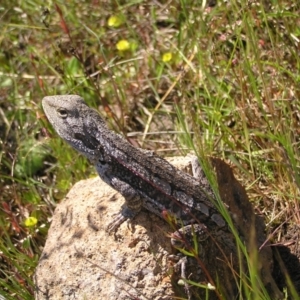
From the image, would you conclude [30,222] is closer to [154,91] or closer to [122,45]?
[154,91]

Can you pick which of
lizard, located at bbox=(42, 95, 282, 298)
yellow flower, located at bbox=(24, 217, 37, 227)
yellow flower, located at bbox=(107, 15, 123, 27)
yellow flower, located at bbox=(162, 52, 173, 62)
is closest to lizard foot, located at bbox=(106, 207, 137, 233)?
lizard, located at bbox=(42, 95, 282, 298)

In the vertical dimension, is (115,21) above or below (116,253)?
above

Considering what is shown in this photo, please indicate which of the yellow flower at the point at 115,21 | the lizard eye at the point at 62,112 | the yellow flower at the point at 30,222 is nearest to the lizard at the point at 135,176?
the lizard eye at the point at 62,112

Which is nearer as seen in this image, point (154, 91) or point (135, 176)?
point (135, 176)

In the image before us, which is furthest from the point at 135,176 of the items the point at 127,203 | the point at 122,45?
the point at 122,45

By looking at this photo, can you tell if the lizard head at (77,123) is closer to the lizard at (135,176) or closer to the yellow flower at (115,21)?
the lizard at (135,176)

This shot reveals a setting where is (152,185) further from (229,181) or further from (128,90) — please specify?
(128,90)

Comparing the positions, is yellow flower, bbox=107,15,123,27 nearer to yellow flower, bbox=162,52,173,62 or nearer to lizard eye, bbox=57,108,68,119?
yellow flower, bbox=162,52,173,62

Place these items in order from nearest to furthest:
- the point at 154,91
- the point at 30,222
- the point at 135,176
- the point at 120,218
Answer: the point at 120,218 → the point at 135,176 → the point at 30,222 → the point at 154,91
